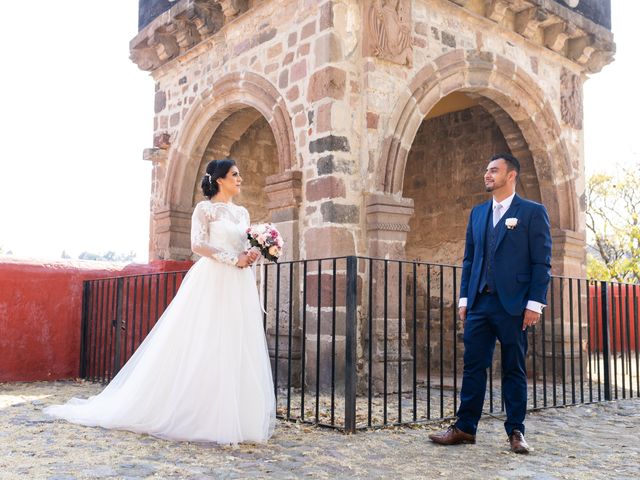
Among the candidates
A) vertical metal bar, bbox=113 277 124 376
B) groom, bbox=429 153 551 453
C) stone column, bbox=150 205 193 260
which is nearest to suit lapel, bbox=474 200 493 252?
groom, bbox=429 153 551 453

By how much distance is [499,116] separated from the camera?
8.39 metres

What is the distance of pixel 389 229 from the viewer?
6277mm

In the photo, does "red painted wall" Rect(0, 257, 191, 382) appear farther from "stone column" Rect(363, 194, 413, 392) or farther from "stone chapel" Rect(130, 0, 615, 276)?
"stone column" Rect(363, 194, 413, 392)

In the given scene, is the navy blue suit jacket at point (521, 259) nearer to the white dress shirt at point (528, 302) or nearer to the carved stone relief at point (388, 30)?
the white dress shirt at point (528, 302)

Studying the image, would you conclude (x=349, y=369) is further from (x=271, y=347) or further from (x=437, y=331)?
(x=437, y=331)

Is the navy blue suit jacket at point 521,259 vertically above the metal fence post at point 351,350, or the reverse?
the navy blue suit jacket at point 521,259

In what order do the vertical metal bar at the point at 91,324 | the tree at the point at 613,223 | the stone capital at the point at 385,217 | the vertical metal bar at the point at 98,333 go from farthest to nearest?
the tree at the point at 613,223 < the vertical metal bar at the point at 91,324 < the vertical metal bar at the point at 98,333 < the stone capital at the point at 385,217

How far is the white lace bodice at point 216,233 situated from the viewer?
165 inches

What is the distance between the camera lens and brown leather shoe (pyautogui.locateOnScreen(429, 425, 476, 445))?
404 centimetres

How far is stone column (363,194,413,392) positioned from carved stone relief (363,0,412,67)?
143cm

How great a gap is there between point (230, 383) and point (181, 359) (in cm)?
38

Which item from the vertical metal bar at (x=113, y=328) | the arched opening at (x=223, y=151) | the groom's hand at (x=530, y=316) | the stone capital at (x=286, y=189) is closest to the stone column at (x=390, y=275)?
the stone capital at (x=286, y=189)

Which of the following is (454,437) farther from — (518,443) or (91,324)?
(91,324)

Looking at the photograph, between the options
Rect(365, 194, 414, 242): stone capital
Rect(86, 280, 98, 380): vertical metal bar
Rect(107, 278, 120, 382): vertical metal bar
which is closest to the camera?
Rect(365, 194, 414, 242): stone capital
